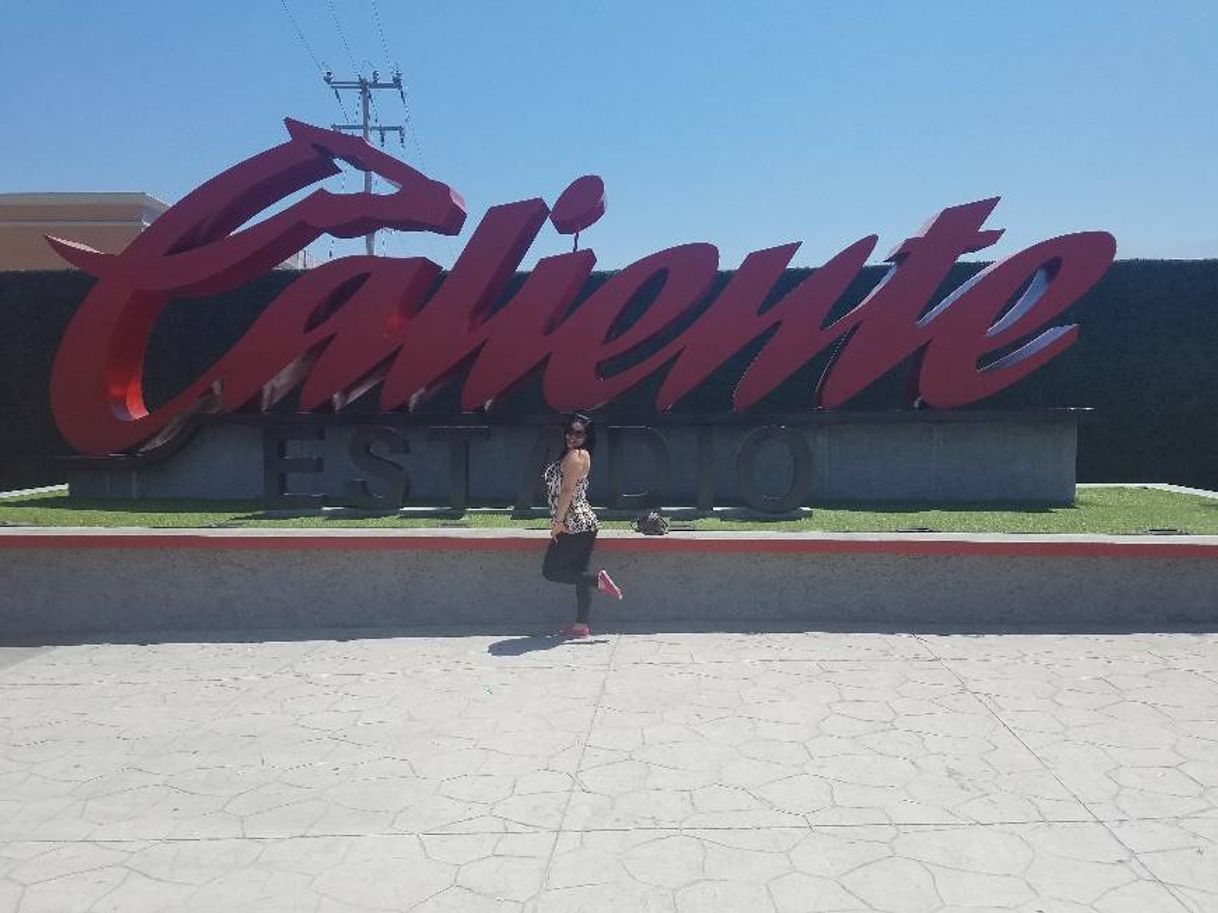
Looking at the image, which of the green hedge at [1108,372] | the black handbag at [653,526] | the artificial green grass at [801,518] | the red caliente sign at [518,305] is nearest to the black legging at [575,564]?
the black handbag at [653,526]

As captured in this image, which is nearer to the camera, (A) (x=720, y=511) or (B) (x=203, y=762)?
(B) (x=203, y=762)

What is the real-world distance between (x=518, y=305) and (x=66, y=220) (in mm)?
34764

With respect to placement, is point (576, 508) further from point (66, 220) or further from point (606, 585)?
point (66, 220)

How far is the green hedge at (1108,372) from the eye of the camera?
42.2 ft

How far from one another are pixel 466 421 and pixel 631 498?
7.36 feet

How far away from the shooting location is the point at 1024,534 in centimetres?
782

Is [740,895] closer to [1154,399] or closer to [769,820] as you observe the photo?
[769,820]

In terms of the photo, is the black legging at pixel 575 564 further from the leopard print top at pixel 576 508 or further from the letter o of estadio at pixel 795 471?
the letter o of estadio at pixel 795 471

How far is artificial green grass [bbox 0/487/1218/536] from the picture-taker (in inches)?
338

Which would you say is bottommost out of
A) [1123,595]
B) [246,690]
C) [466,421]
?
[246,690]

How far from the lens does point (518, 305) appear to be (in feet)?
33.3

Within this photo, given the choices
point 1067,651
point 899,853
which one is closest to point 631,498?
point 1067,651

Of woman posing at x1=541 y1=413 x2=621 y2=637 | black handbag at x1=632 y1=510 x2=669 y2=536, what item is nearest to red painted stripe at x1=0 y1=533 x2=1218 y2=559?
black handbag at x1=632 y1=510 x2=669 y2=536

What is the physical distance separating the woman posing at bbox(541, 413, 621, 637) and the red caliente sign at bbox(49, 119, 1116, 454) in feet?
10.3
